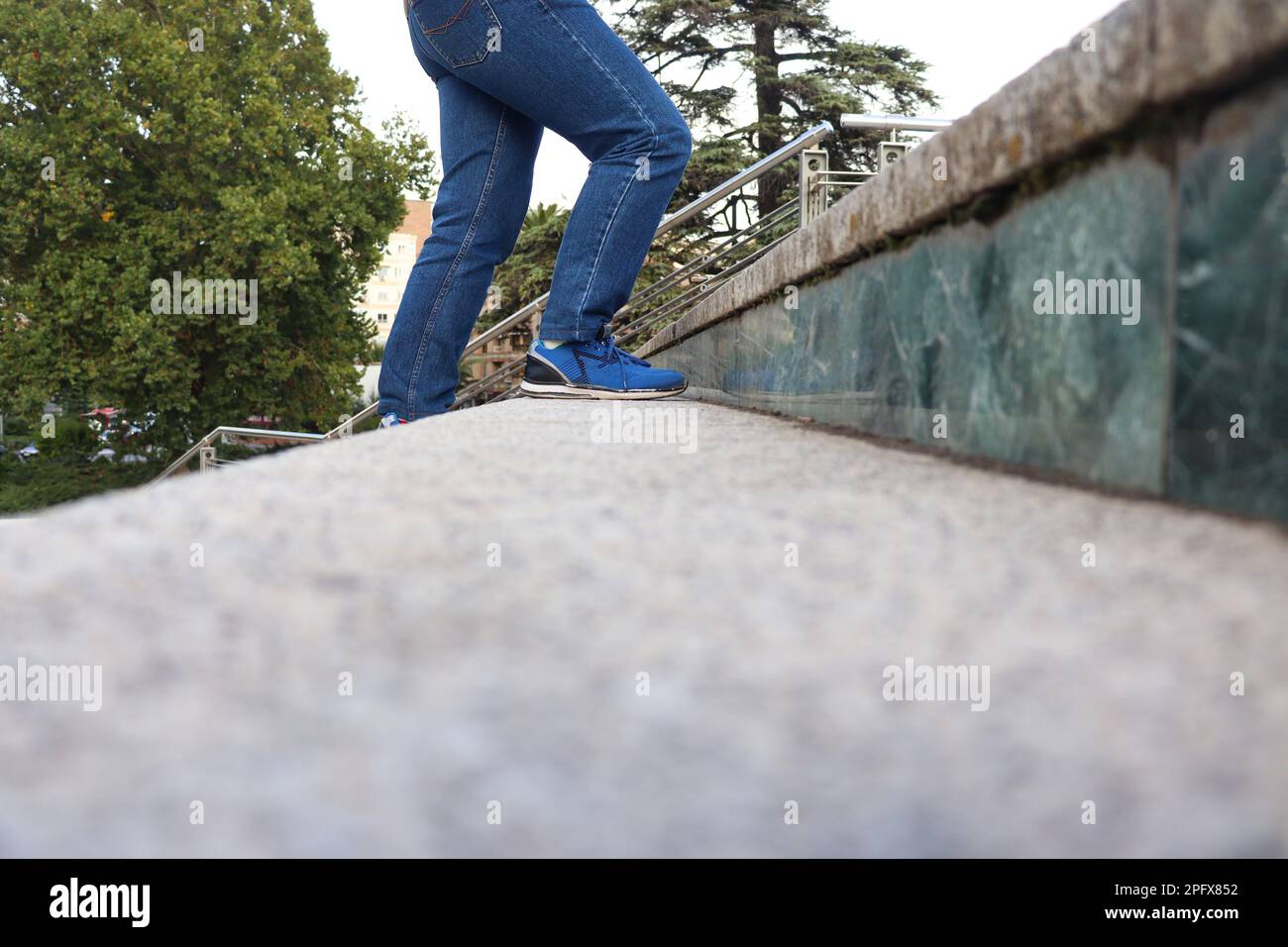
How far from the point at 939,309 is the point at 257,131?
1638 centimetres

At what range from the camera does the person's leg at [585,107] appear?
227 cm

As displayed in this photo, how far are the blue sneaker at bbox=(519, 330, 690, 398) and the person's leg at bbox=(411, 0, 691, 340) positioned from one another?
101 mm

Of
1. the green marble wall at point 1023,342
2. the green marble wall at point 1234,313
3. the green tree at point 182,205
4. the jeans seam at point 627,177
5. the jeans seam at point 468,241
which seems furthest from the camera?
the green tree at point 182,205

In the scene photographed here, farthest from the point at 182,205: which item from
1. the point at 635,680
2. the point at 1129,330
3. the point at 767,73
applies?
Result: the point at 635,680

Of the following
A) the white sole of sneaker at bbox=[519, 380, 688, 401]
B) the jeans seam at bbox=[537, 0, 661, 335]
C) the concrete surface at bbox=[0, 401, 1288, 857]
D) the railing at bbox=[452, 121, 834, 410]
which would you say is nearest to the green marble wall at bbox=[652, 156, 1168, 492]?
the concrete surface at bbox=[0, 401, 1288, 857]

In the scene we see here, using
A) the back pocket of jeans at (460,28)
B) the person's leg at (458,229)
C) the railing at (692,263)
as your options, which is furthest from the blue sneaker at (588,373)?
the railing at (692,263)

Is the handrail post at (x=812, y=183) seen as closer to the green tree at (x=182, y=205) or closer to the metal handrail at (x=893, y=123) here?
the metal handrail at (x=893, y=123)

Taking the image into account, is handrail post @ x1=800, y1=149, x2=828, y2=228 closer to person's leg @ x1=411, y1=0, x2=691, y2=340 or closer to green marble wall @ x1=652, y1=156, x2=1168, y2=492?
person's leg @ x1=411, y1=0, x2=691, y2=340

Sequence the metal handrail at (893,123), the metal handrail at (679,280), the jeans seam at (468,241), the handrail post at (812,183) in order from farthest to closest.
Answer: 1. the metal handrail at (679,280)
2. the handrail post at (812,183)
3. the metal handrail at (893,123)
4. the jeans seam at (468,241)

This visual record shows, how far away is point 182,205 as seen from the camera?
→ 1526cm

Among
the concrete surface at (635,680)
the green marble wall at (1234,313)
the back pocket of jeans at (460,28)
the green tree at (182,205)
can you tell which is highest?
the green tree at (182,205)

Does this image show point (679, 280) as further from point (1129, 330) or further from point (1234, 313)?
point (1234, 313)

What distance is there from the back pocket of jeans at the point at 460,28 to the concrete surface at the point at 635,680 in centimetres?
171
